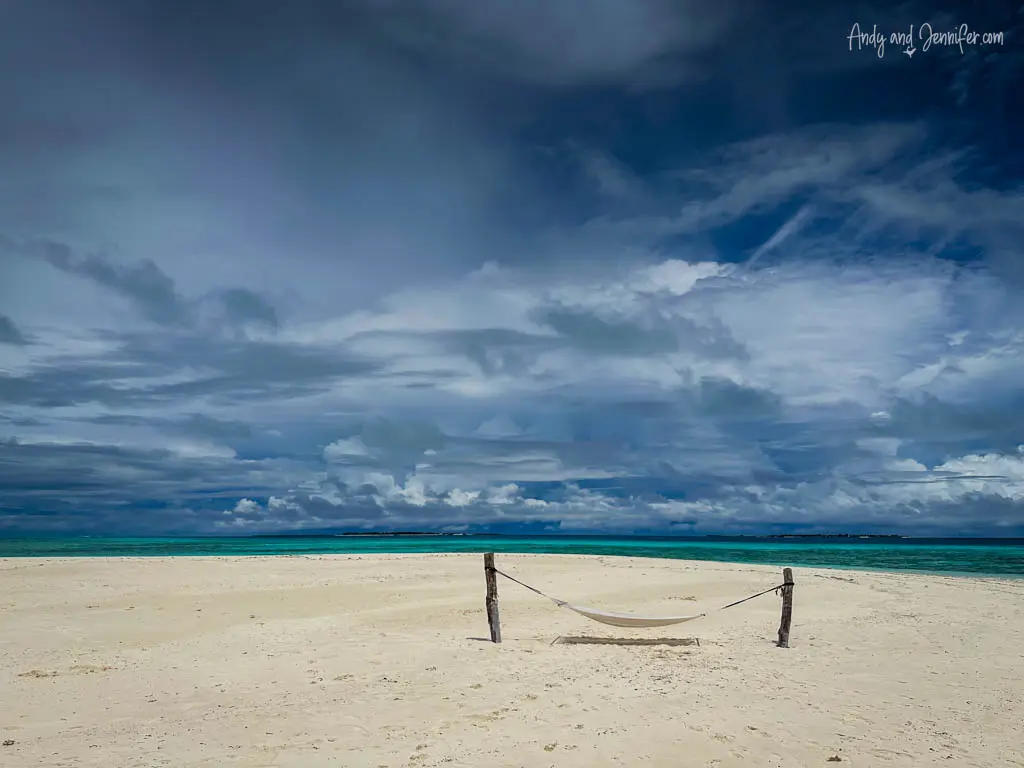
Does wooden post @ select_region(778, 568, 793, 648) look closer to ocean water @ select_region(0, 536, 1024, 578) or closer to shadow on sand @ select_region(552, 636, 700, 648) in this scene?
shadow on sand @ select_region(552, 636, 700, 648)

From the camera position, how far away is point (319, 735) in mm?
8719

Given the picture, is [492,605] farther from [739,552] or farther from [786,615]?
Answer: [739,552]

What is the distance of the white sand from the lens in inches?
327

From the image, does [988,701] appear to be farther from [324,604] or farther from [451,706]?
[324,604]

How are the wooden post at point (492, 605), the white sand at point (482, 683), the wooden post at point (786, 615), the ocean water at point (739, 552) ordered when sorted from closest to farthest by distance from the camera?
the white sand at point (482, 683)
the wooden post at point (492, 605)
the wooden post at point (786, 615)
the ocean water at point (739, 552)

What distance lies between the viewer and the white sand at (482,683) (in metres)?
8.30

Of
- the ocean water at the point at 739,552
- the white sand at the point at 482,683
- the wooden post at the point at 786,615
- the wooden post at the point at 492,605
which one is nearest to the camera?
the white sand at the point at 482,683

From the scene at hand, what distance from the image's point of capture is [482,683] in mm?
11219

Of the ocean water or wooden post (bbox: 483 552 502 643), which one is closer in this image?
wooden post (bbox: 483 552 502 643)

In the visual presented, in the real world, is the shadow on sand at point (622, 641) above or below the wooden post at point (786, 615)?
below

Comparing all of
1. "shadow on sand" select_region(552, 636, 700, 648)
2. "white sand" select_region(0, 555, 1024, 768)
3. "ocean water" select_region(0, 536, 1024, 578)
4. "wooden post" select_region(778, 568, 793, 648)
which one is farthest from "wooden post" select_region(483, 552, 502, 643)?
"ocean water" select_region(0, 536, 1024, 578)

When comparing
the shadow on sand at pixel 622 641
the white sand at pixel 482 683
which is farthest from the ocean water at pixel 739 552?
the shadow on sand at pixel 622 641

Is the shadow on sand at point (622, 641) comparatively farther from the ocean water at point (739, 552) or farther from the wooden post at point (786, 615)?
the ocean water at point (739, 552)

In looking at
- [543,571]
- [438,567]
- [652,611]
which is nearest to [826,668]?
[652,611]
